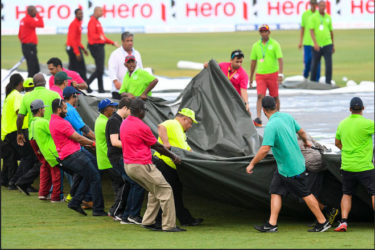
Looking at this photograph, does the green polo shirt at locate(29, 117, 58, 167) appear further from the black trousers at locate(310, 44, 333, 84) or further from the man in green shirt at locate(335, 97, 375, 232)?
the black trousers at locate(310, 44, 333, 84)

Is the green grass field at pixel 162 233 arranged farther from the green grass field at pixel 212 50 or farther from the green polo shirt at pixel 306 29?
the green grass field at pixel 212 50

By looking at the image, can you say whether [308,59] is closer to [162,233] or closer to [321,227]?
[321,227]

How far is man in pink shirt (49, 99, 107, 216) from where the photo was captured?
1005 centimetres

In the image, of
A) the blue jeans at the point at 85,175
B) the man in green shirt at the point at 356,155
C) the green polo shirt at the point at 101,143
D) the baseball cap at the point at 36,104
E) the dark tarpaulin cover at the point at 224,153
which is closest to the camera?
the man in green shirt at the point at 356,155

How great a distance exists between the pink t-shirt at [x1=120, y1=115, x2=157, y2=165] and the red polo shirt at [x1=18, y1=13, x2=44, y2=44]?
1050cm

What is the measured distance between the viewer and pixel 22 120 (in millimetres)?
11391

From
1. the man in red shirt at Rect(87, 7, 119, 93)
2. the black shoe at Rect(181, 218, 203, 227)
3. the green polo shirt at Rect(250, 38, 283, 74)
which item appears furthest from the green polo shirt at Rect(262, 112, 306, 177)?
the man in red shirt at Rect(87, 7, 119, 93)

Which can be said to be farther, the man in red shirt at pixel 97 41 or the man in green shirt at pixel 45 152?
the man in red shirt at pixel 97 41

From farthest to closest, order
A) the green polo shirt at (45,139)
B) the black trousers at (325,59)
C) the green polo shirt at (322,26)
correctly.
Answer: the black trousers at (325,59) < the green polo shirt at (322,26) < the green polo shirt at (45,139)

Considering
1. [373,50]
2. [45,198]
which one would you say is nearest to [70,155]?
[45,198]

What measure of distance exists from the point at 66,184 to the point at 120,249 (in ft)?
17.7

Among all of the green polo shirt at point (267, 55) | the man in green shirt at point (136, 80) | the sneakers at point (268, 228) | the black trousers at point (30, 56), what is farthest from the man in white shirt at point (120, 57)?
the black trousers at point (30, 56)

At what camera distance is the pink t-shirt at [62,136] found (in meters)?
10.0

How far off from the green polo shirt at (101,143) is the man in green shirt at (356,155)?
2921 millimetres
